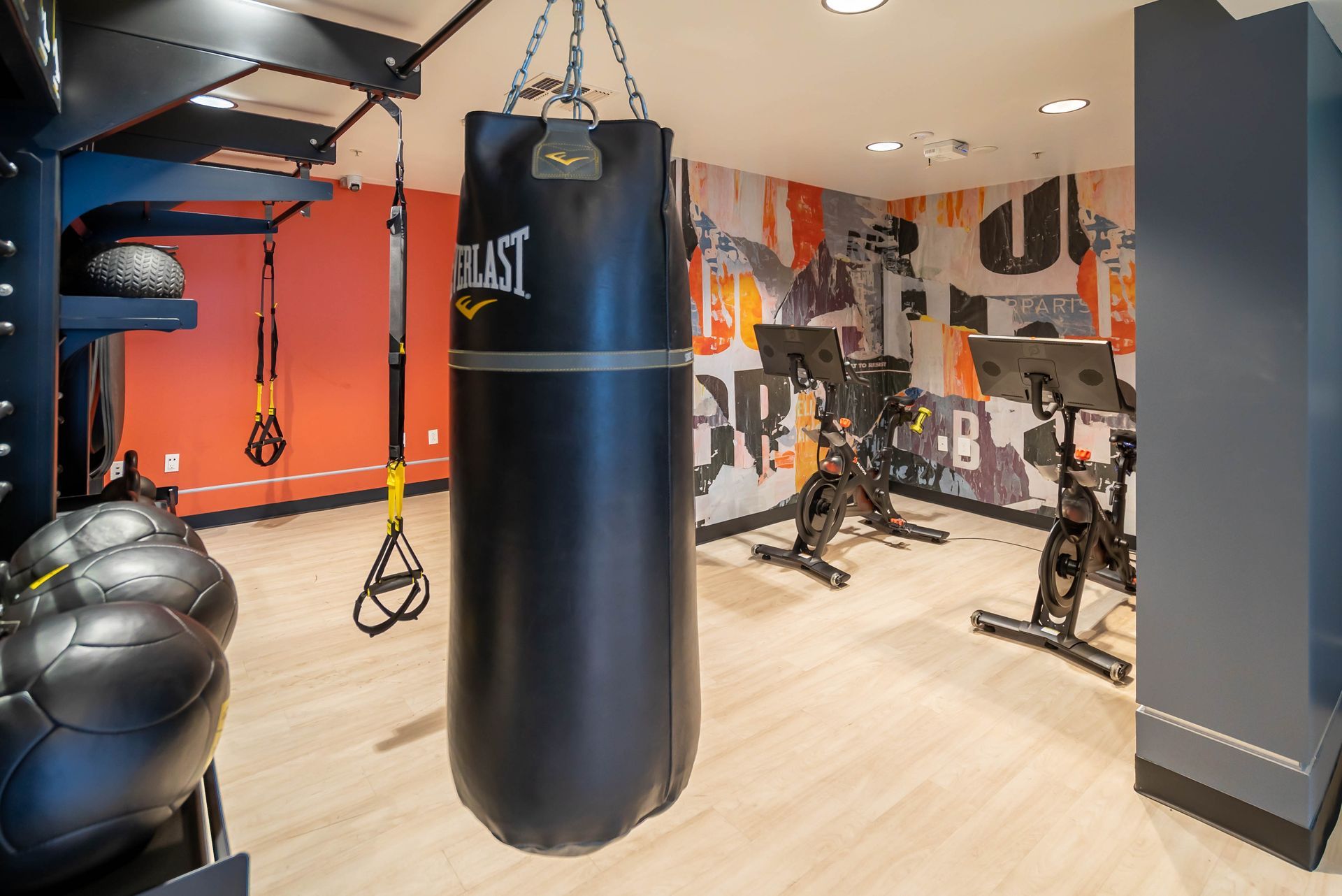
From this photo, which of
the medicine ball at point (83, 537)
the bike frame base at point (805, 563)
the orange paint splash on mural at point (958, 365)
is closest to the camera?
the medicine ball at point (83, 537)

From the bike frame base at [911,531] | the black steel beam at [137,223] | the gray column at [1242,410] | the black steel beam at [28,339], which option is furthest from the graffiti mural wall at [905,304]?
the black steel beam at [28,339]

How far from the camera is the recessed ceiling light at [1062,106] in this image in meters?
3.15

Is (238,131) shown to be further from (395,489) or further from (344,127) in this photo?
(395,489)

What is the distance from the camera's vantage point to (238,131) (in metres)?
2.55

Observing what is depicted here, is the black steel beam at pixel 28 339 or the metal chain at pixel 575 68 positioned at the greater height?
the metal chain at pixel 575 68

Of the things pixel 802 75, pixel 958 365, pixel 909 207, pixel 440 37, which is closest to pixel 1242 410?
pixel 802 75

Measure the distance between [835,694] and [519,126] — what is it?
2.52 metres

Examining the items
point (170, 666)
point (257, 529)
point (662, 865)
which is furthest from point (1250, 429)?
point (257, 529)

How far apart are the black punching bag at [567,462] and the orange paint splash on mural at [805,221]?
4500 mm

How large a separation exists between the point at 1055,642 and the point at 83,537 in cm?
342

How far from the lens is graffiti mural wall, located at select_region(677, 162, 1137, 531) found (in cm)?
464

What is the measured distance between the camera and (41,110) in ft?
4.48

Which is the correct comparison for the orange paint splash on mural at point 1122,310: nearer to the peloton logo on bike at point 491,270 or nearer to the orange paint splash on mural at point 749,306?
the orange paint splash on mural at point 749,306

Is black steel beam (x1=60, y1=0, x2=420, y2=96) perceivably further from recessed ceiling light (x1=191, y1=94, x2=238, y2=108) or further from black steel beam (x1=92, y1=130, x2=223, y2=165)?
recessed ceiling light (x1=191, y1=94, x2=238, y2=108)
